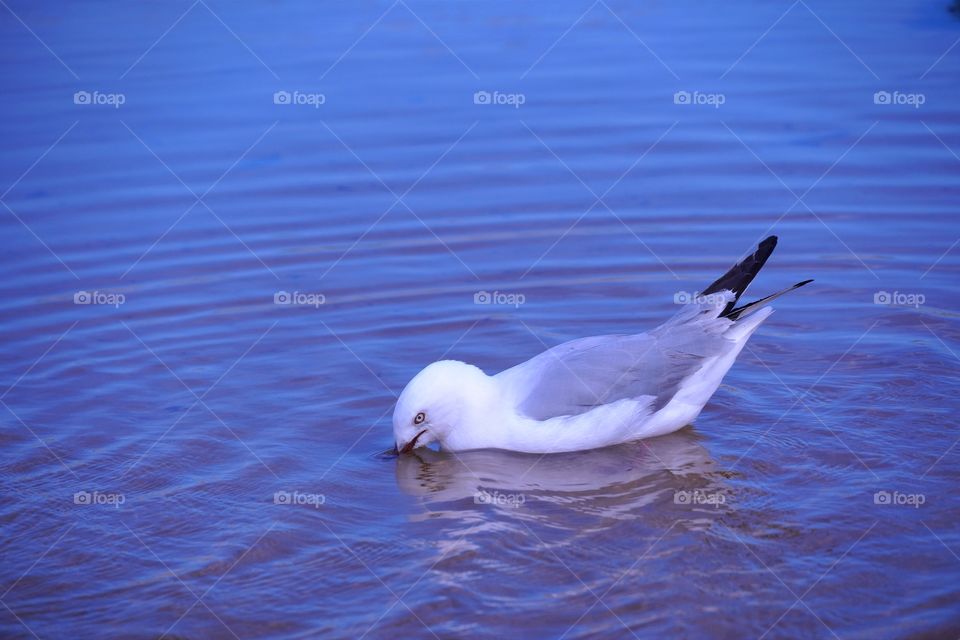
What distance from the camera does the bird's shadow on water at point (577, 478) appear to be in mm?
6348

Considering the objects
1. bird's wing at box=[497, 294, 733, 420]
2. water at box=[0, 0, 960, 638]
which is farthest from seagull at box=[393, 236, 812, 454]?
water at box=[0, 0, 960, 638]

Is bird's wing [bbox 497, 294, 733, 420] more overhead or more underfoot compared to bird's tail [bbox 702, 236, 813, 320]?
more underfoot

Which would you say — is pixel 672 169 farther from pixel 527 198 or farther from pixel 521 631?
pixel 521 631

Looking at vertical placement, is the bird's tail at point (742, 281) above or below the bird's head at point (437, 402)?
above

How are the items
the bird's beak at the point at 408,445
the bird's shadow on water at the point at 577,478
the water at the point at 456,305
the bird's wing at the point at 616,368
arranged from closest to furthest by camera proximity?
the water at the point at 456,305 < the bird's shadow on water at the point at 577,478 < the bird's wing at the point at 616,368 < the bird's beak at the point at 408,445

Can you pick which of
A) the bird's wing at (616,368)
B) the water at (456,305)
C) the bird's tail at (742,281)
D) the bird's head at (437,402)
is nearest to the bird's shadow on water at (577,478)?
the water at (456,305)

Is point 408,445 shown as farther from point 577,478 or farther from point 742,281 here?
point 742,281

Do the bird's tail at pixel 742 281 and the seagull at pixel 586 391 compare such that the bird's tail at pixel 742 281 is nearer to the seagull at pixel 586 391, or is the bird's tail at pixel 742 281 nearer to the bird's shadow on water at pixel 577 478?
the seagull at pixel 586 391

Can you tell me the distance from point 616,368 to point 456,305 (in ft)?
7.19

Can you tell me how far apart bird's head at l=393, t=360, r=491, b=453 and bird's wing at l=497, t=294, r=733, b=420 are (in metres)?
0.20

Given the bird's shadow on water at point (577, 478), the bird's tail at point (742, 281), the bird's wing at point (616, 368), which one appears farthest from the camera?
the bird's tail at point (742, 281)

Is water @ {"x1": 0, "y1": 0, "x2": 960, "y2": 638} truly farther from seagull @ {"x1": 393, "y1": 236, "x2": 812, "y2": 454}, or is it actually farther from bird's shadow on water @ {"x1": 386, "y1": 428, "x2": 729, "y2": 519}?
seagull @ {"x1": 393, "y1": 236, "x2": 812, "y2": 454}

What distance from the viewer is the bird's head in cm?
681

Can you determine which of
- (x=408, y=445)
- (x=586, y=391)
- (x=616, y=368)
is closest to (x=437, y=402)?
(x=408, y=445)
